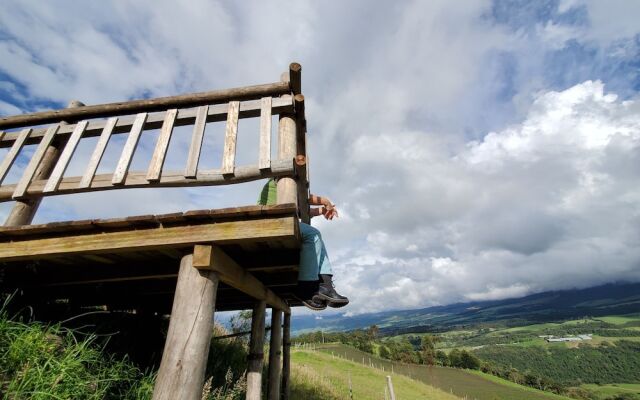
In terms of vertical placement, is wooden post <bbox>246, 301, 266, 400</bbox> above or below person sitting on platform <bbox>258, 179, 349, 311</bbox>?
below

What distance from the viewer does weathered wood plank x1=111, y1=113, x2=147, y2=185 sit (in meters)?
3.42

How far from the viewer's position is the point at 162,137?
3.60m

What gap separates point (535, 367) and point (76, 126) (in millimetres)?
197455

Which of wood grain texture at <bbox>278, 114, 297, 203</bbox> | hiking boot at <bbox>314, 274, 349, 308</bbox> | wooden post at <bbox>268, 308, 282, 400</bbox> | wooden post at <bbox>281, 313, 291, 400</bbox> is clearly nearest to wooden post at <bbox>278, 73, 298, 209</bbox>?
wood grain texture at <bbox>278, 114, 297, 203</bbox>

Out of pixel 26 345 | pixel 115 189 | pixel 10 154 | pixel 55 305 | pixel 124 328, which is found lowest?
pixel 26 345

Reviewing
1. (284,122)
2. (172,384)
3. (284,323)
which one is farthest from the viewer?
(284,323)

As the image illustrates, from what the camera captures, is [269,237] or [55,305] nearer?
[269,237]

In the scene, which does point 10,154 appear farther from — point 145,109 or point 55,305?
point 55,305

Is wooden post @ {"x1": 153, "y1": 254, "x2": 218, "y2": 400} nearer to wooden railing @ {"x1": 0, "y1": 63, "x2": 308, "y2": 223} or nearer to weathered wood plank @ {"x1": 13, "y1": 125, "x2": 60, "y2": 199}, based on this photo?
wooden railing @ {"x1": 0, "y1": 63, "x2": 308, "y2": 223}

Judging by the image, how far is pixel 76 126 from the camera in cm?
402

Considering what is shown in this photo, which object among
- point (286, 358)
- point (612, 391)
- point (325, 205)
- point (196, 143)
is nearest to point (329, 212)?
point (325, 205)

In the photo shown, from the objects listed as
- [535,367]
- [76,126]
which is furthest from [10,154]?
[535,367]

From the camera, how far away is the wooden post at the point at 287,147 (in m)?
3.26

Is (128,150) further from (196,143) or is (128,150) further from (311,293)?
(311,293)
